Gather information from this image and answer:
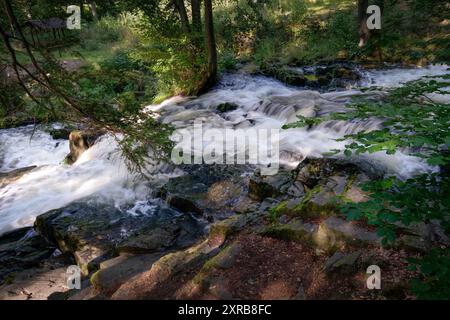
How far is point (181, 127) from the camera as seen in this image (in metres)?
9.87

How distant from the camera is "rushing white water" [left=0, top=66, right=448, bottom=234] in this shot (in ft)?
22.9

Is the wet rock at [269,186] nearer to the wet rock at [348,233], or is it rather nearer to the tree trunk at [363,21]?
the wet rock at [348,233]

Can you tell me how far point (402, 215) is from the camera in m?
2.41

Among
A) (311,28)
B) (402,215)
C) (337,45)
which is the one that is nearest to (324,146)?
(402,215)

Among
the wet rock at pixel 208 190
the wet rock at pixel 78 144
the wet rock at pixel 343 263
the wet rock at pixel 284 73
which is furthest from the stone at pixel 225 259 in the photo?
the wet rock at pixel 284 73

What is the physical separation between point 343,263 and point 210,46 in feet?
32.6

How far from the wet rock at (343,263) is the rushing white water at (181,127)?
262 cm

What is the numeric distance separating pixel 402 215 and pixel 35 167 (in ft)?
31.1

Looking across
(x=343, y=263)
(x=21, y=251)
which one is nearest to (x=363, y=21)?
(x=343, y=263)

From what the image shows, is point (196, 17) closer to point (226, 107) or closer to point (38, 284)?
point (226, 107)

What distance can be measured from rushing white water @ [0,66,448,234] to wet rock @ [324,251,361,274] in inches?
103

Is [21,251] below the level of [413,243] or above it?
below
